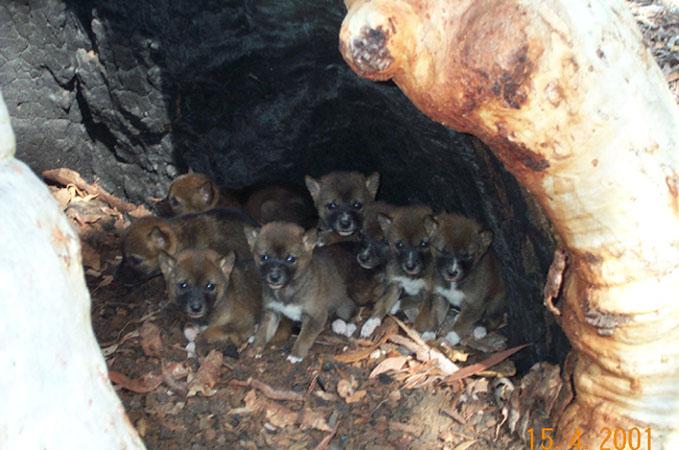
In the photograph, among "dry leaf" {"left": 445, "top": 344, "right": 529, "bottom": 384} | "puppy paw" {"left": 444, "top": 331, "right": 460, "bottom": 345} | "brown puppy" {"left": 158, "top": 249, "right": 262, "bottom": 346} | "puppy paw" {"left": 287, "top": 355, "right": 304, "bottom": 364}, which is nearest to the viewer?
"dry leaf" {"left": 445, "top": 344, "right": 529, "bottom": 384}

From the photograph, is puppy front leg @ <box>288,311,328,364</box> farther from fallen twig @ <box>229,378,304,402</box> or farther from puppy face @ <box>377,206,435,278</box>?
puppy face @ <box>377,206,435,278</box>

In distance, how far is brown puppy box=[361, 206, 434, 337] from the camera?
268 inches

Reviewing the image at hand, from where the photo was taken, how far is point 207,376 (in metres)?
6.17

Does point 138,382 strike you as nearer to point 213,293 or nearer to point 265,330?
point 213,293

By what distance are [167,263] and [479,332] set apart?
8.19 ft

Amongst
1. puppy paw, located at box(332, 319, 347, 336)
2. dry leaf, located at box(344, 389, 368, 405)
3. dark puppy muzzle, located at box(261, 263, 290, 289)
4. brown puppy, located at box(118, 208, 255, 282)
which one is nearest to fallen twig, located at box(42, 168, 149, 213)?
brown puppy, located at box(118, 208, 255, 282)

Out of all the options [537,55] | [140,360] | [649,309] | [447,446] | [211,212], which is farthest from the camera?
[211,212]

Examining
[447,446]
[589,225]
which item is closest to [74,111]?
[447,446]

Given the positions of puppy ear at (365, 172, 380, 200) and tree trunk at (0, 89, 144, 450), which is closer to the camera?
tree trunk at (0, 89, 144, 450)

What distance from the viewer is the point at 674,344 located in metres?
3.94

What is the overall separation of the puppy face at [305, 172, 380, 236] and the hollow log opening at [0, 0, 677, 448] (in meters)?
0.21

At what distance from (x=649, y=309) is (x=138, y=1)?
485 centimetres

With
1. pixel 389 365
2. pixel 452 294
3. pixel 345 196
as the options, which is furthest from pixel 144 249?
pixel 452 294

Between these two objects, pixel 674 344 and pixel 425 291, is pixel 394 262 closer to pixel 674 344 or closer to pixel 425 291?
pixel 425 291
